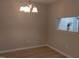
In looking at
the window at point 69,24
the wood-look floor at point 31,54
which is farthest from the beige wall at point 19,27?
the window at point 69,24

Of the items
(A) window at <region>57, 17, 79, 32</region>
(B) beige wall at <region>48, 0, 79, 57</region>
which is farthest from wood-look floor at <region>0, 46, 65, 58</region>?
(A) window at <region>57, 17, 79, 32</region>

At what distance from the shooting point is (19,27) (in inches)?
180

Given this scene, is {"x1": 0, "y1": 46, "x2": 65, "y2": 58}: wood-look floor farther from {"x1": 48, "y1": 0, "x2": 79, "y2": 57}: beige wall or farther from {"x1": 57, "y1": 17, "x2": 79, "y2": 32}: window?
{"x1": 57, "y1": 17, "x2": 79, "y2": 32}: window

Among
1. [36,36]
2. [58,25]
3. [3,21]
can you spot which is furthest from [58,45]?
[3,21]

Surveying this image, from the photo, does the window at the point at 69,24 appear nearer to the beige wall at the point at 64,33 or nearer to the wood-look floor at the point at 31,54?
the beige wall at the point at 64,33

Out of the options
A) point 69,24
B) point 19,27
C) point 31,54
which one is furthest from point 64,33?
point 19,27

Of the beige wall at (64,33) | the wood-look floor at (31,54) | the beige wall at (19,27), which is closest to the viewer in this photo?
the beige wall at (64,33)

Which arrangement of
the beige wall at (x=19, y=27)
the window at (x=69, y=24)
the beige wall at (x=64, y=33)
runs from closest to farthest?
the beige wall at (x=64, y=33) → the window at (x=69, y=24) → the beige wall at (x=19, y=27)

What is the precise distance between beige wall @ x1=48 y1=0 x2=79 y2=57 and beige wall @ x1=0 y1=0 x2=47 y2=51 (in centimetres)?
47

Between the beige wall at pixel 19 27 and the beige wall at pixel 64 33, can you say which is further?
the beige wall at pixel 19 27

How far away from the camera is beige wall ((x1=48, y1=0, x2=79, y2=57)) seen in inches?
133

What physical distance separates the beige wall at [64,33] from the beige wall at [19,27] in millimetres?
468

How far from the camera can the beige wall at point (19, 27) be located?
13.9 ft

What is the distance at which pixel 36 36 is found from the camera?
5.07 meters
